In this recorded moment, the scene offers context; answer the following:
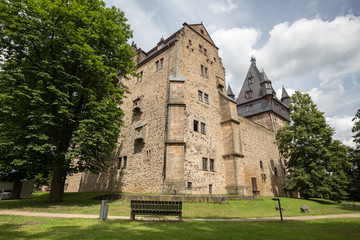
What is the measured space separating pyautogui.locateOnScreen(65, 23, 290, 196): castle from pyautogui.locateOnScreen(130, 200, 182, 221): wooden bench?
23.6 ft

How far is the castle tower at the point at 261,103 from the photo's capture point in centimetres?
3559

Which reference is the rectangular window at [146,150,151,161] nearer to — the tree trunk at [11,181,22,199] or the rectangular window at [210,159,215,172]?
the rectangular window at [210,159,215,172]

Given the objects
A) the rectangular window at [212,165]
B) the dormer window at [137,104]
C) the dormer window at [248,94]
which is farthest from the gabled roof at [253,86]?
the dormer window at [137,104]

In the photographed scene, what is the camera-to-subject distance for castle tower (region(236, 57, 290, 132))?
117ft

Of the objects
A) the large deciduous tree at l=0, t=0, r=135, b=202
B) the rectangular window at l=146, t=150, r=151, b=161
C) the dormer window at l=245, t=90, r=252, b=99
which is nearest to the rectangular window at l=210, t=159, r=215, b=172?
the rectangular window at l=146, t=150, r=151, b=161

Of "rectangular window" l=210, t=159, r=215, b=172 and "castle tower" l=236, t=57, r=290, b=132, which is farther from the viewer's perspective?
"castle tower" l=236, t=57, r=290, b=132

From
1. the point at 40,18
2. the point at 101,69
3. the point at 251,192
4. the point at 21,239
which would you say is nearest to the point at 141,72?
the point at 101,69

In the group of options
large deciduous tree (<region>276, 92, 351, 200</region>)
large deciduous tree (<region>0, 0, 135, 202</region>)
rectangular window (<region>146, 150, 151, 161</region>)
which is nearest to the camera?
large deciduous tree (<region>0, 0, 135, 202</region>)

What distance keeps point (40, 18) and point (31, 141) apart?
717cm

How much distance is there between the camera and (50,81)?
12500 millimetres

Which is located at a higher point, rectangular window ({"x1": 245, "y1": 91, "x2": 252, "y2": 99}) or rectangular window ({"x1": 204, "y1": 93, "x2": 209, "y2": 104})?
rectangular window ({"x1": 245, "y1": 91, "x2": 252, "y2": 99})

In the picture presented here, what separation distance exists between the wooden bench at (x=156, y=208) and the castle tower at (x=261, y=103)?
29961 mm

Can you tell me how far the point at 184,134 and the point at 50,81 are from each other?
1071cm

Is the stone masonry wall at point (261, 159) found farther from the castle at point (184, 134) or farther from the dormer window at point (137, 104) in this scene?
the dormer window at point (137, 104)
